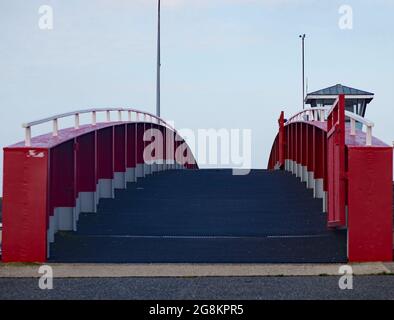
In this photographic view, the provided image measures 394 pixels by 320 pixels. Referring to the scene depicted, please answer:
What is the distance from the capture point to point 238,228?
13859mm

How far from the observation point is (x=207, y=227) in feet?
46.0

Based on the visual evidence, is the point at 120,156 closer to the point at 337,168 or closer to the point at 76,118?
the point at 76,118

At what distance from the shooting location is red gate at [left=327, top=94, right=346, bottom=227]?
36.9 ft

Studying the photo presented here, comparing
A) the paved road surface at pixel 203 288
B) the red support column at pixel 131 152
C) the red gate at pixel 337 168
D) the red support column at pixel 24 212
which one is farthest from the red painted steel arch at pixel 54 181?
the red gate at pixel 337 168

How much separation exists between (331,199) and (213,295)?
14.7 feet

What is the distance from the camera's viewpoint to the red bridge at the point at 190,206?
10820 mm

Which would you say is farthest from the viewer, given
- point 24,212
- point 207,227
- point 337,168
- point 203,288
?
point 207,227

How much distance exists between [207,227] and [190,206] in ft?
6.67

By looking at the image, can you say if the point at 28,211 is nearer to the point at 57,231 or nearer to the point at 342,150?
the point at 57,231

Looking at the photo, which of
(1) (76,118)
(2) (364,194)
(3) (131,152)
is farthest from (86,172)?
(2) (364,194)

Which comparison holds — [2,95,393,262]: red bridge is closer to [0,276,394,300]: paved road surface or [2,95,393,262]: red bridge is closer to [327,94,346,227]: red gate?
[327,94,346,227]: red gate

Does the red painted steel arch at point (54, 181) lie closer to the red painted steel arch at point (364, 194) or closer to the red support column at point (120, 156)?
the red support column at point (120, 156)
